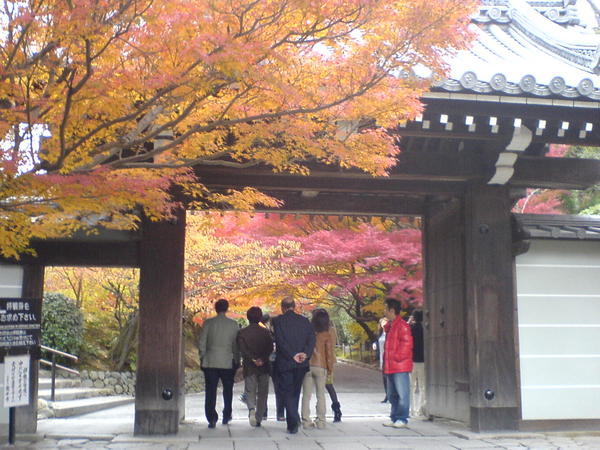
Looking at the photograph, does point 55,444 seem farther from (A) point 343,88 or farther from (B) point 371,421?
(A) point 343,88

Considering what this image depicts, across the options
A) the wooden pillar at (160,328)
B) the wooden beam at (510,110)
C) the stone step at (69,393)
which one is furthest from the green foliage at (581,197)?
the wooden pillar at (160,328)

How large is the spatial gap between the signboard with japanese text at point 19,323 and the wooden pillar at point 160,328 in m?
1.31

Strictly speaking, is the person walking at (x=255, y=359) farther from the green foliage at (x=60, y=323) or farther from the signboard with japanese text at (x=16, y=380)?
the green foliage at (x=60, y=323)

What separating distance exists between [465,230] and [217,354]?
147 inches

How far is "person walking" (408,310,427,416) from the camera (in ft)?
34.2

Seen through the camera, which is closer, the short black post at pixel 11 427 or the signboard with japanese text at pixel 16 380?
the signboard with japanese text at pixel 16 380

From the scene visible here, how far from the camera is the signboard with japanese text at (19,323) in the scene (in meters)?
7.24

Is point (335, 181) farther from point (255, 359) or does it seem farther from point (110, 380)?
point (110, 380)

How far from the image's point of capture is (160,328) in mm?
8555

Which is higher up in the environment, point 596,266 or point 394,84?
point 394,84

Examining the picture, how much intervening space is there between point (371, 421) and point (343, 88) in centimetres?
580

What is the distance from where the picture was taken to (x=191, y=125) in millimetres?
6477

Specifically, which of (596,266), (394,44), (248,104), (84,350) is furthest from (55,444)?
(84,350)

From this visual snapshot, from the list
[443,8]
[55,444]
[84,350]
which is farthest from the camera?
[84,350]
